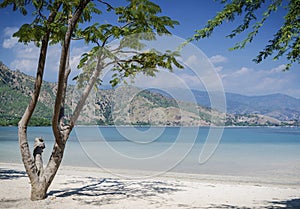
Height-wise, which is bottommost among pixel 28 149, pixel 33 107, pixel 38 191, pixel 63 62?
pixel 38 191

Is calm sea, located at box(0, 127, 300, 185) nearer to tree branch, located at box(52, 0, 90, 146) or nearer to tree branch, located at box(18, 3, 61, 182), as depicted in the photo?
tree branch, located at box(52, 0, 90, 146)

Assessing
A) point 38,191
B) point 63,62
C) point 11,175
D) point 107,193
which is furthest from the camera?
point 11,175

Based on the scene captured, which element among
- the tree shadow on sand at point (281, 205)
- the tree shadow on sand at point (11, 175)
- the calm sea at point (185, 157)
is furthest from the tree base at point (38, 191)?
the calm sea at point (185, 157)

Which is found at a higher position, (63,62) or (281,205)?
(63,62)

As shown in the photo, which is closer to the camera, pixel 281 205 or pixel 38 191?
pixel 38 191

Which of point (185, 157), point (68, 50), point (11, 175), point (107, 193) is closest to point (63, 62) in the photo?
point (68, 50)

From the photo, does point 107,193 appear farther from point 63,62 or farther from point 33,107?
point 63,62

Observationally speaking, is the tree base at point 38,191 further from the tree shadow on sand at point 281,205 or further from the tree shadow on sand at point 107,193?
the tree shadow on sand at point 281,205

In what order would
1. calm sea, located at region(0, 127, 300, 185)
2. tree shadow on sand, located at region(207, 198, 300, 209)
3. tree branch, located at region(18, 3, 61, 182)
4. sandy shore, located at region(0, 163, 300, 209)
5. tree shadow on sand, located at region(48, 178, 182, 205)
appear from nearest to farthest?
tree branch, located at region(18, 3, 61, 182) < sandy shore, located at region(0, 163, 300, 209) < tree shadow on sand, located at region(207, 198, 300, 209) < tree shadow on sand, located at region(48, 178, 182, 205) < calm sea, located at region(0, 127, 300, 185)

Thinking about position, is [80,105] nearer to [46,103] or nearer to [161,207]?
[161,207]

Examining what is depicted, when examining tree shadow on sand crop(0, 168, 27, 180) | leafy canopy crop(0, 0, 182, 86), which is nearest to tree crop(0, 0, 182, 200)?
leafy canopy crop(0, 0, 182, 86)

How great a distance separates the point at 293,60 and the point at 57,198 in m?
6.49

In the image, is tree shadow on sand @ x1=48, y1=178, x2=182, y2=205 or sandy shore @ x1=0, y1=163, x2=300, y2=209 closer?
sandy shore @ x1=0, y1=163, x2=300, y2=209

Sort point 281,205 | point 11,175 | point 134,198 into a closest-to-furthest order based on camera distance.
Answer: point 281,205 < point 134,198 < point 11,175
